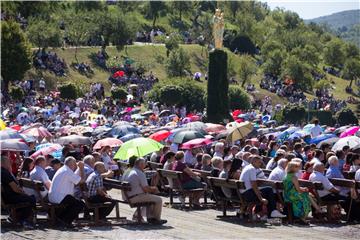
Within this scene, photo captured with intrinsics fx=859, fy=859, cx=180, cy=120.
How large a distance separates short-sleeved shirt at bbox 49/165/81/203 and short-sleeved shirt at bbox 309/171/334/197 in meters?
4.86

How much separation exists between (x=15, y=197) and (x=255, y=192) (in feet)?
15.2

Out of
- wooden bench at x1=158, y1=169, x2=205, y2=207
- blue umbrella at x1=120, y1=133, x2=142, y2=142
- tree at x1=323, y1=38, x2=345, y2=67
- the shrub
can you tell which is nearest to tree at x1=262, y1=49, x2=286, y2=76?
tree at x1=323, y1=38, x2=345, y2=67

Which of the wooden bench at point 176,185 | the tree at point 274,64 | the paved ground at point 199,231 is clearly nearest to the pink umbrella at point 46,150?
the wooden bench at point 176,185

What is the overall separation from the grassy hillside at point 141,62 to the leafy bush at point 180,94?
6493 mm

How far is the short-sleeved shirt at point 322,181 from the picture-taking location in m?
17.1

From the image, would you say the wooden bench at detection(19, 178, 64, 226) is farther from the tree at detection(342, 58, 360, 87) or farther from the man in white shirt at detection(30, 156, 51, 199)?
the tree at detection(342, 58, 360, 87)

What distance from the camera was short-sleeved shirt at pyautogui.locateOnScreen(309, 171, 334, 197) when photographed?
17.1 meters

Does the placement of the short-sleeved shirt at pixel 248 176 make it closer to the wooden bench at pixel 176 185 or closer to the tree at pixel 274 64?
the wooden bench at pixel 176 185

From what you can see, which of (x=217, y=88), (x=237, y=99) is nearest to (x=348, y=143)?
(x=217, y=88)

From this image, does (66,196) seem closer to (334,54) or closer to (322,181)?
(322,181)

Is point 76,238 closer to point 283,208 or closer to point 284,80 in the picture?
point 283,208

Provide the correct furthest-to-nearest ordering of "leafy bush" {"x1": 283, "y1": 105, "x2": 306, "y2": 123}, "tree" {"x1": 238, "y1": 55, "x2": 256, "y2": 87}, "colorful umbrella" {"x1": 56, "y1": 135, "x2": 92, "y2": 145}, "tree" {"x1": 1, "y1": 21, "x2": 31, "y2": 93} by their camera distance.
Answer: "tree" {"x1": 238, "y1": 55, "x2": 256, "y2": 87} → "tree" {"x1": 1, "y1": 21, "x2": 31, "y2": 93} → "leafy bush" {"x1": 283, "y1": 105, "x2": 306, "y2": 123} → "colorful umbrella" {"x1": 56, "y1": 135, "x2": 92, "y2": 145}

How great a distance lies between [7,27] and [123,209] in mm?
45610

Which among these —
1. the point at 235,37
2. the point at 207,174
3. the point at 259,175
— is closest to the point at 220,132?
the point at 207,174
